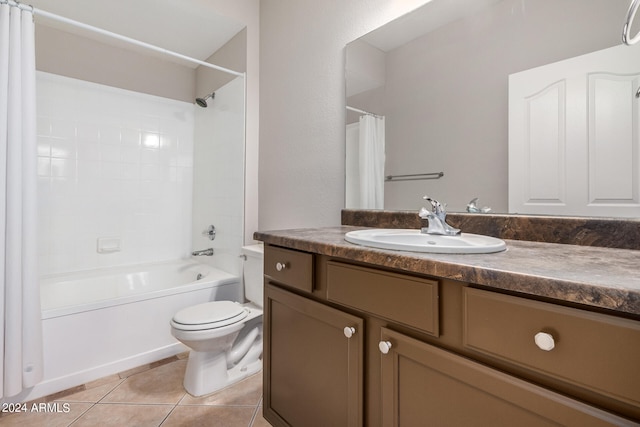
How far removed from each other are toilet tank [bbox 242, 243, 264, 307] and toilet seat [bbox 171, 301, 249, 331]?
0.71 feet

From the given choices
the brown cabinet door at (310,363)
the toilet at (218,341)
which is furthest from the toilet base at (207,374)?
the brown cabinet door at (310,363)

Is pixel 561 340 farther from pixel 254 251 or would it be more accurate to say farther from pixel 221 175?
pixel 221 175

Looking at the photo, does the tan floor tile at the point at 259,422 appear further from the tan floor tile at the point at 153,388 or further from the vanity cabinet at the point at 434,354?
the tan floor tile at the point at 153,388

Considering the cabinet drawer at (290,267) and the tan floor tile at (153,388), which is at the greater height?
the cabinet drawer at (290,267)

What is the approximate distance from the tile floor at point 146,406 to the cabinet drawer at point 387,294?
99 cm

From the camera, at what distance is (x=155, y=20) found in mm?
2312

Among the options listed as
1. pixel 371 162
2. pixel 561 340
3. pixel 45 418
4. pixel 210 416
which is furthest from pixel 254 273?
pixel 561 340

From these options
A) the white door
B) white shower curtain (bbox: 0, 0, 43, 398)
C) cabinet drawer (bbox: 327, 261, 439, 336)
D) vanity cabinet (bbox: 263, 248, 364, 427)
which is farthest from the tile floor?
the white door

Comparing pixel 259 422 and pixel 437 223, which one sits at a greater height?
pixel 437 223

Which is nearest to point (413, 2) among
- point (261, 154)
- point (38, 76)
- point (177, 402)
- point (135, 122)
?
point (261, 154)

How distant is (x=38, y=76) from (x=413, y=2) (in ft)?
8.60

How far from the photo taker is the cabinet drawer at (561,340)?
47 cm

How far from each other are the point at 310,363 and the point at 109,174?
2471 millimetres

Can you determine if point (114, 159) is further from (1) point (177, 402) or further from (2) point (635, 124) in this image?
(2) point (635, 124)
